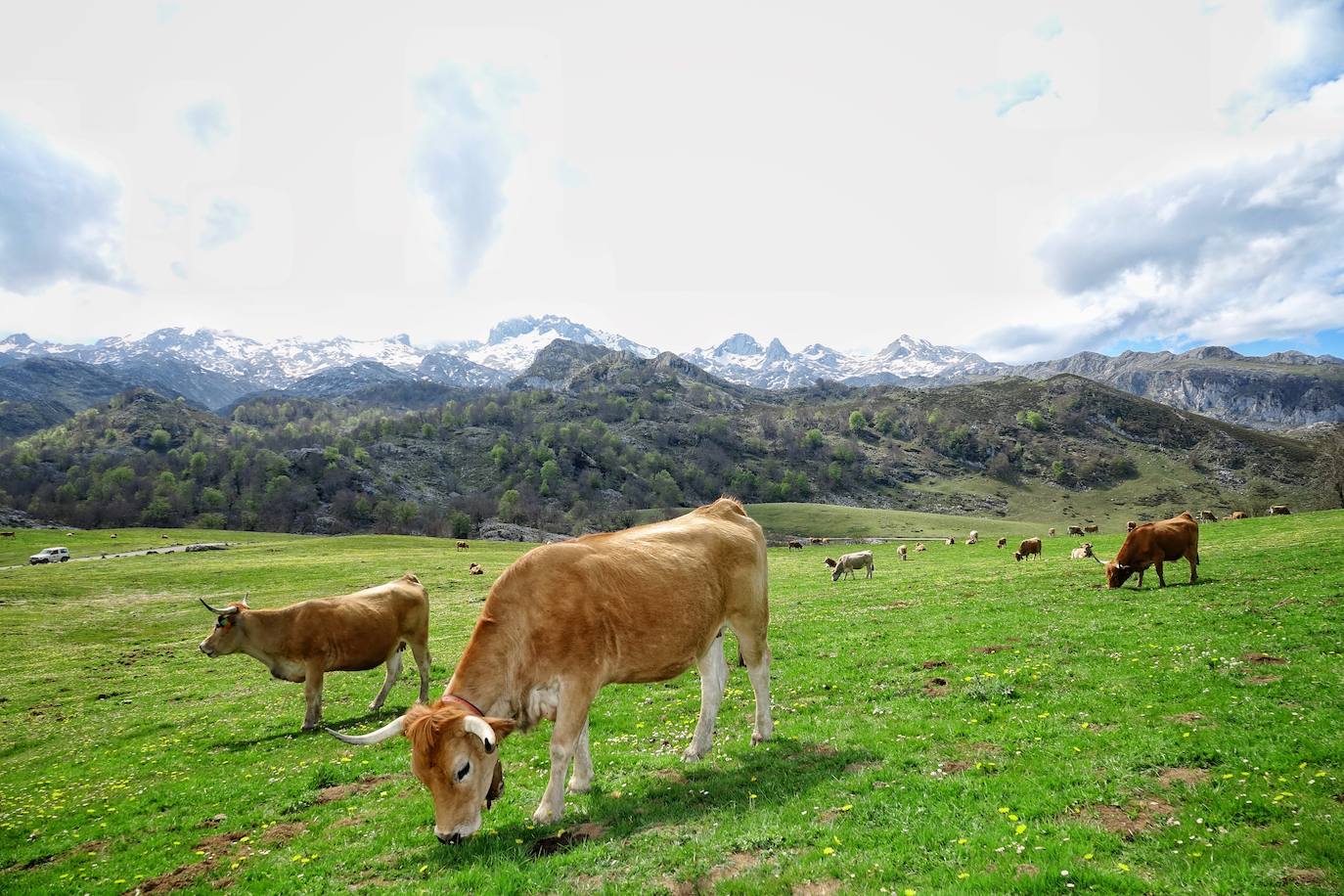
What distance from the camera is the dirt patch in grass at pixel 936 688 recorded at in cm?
1430

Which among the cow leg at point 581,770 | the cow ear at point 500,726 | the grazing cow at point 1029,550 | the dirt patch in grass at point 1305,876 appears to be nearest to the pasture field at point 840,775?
the dirt patch in grass at point 1305,876

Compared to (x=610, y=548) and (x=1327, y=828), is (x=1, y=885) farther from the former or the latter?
(x=1327, y=828)

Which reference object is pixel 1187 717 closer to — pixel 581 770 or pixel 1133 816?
pixel 1133 816

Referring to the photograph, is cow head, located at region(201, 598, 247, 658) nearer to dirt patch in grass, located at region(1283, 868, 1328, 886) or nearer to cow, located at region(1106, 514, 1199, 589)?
dirt patch in grass, located at region(1283, 868, 1328, 886)

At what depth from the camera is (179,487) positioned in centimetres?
18638

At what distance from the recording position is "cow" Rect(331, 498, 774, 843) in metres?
8.11

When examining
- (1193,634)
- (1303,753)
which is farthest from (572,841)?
(1193,634)

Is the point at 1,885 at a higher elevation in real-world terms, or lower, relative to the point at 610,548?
lower

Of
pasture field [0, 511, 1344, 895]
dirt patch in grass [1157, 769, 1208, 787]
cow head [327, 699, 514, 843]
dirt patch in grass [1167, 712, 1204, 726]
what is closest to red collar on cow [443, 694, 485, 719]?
cow head [327, 699, 514, 843]

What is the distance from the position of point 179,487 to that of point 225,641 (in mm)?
216053

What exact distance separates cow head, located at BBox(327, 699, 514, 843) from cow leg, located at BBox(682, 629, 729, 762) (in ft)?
Answer: 13.5

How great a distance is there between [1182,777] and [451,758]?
33.1 ft

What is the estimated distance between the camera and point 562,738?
902 cm

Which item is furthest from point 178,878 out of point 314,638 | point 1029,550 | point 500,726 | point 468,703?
point 1029,550
